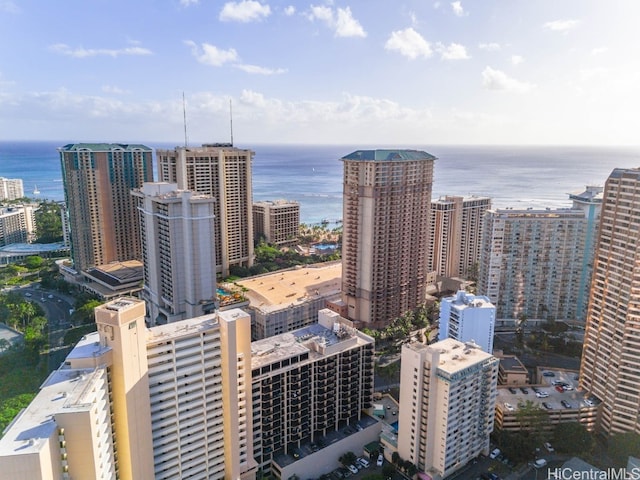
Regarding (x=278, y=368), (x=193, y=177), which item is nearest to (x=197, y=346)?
(x=278, y=368)

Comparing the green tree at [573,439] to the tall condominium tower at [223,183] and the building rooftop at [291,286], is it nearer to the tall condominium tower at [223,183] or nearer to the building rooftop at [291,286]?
the building rooftop at [291,286]

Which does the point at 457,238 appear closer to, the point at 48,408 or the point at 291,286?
the point at 291,286

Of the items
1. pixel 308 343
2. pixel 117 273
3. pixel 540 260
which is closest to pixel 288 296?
pixel 308 343

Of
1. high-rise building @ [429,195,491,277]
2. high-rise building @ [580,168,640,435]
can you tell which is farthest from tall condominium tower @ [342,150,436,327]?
high-rise building @ [580,168,640,435]

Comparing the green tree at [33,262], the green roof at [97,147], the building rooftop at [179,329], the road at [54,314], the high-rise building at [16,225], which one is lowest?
the road at [54,314]

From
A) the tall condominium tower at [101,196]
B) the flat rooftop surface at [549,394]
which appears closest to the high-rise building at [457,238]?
the flat rooftop surface at [549,394]

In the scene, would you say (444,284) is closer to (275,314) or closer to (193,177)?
(275,314)
